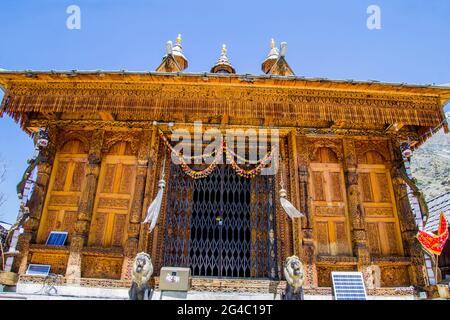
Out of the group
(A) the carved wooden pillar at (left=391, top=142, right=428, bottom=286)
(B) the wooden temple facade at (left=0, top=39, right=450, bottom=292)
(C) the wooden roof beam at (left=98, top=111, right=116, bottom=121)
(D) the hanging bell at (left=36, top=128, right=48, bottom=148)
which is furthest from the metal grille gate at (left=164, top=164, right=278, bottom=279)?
(D) the hanging bell at (left=36, top=128, right=48, bottom=148)

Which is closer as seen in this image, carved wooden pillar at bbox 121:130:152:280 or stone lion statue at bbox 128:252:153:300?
stone lion statue at bbox 128:252:153:300

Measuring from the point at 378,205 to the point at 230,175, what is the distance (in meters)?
3.89

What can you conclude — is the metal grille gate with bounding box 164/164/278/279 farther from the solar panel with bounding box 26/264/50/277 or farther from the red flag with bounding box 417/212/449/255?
the red flag with bounding box 417/212/449/255

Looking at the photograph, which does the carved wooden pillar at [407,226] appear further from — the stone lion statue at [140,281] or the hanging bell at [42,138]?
the hanging bell at [42,138]

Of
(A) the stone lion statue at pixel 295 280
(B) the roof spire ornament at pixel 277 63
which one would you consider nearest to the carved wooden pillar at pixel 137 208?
(A) the stone lion statue at pixel 295 280

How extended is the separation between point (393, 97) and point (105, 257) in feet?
26.2

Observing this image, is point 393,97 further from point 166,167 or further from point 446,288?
point 166,167

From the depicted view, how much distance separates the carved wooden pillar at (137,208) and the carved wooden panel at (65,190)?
60.7 inches

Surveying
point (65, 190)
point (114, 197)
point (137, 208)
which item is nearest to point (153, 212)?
point (137, 208)

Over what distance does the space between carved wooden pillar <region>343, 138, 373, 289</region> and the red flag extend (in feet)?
3.94

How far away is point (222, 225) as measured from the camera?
7.94m

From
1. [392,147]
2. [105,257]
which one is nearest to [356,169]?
[392,147]

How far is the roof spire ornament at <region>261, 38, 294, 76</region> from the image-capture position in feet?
33.0

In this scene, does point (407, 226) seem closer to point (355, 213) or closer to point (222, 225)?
point (355, 213)
